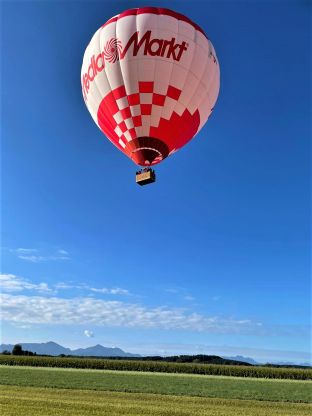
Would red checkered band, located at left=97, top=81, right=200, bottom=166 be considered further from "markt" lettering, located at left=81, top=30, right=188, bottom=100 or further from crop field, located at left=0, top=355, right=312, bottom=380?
crop field, located at left=0, top=355, right=312, bottom=380

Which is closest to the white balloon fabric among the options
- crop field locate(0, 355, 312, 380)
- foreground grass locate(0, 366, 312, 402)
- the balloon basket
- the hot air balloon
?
the hot air balloon

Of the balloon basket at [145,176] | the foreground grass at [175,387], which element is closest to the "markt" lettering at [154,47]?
the balloon basket at [145,176]

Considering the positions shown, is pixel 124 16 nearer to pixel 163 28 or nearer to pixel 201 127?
pixel 163 28

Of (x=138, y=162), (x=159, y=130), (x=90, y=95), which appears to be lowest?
(x=138, y=162)

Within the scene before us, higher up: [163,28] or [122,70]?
[163,28]

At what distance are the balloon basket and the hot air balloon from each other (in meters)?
0.04

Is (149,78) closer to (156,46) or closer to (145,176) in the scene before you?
(156,46)

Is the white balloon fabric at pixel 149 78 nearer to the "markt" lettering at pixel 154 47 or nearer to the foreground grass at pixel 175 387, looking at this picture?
the "markt" lettering at pixel 154 47

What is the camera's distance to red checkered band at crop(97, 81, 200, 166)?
2056cm

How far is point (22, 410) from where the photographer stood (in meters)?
A: 17.3

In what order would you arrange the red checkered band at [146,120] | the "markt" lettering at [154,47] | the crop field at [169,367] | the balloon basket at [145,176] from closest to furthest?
the "markt" lettering at [154,47] → the red checkered band at [146,120] → the balloon basket at [145,176] → the crop field at [169,367]

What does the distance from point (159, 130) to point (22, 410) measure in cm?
1257

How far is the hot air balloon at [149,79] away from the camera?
790 inches

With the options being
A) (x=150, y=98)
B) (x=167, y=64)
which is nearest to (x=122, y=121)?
(x=150, y=98)
